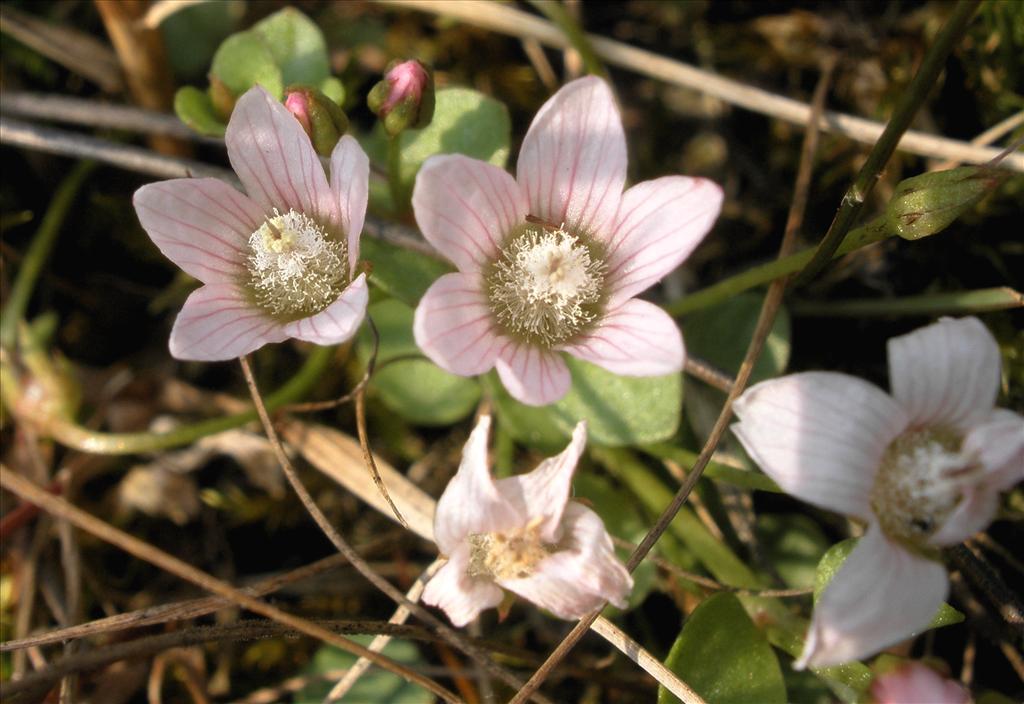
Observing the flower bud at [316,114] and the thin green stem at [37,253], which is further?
the thin green stem at [37,253]

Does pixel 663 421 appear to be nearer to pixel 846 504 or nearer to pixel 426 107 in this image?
pixel 846 504

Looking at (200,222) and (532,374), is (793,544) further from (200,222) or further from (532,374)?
(200,222)

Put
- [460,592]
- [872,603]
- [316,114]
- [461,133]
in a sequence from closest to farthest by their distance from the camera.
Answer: [872,603]
[460,592]
[316,114]
[461,133]

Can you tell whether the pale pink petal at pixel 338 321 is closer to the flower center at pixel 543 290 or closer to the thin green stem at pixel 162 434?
the flower center at pixel 543 290

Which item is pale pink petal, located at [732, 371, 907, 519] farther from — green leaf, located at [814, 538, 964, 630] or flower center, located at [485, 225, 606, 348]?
flower center, located at [485, 225, 606, 348]

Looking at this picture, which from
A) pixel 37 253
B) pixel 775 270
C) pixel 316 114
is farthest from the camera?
pixel 37 253

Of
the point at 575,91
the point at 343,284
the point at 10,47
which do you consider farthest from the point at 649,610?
the point at 10,47

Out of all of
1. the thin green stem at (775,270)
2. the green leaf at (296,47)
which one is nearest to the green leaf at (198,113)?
the green leaf at (296,47)

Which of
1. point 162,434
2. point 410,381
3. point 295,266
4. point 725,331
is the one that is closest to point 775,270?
point 725,331

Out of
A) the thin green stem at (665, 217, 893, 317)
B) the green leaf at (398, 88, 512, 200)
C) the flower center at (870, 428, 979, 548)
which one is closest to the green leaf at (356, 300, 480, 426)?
the green leaf at (398, 88, 512, 200)
